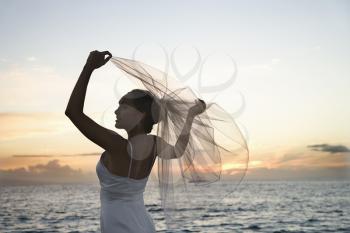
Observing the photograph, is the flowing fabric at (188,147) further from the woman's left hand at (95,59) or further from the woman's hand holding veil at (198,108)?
the woman's left hand at (95,59)

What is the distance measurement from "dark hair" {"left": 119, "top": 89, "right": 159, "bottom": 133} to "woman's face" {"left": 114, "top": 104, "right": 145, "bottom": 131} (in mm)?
30

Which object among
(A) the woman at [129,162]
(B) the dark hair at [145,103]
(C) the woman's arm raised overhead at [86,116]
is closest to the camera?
(C) the woman's arm raised overhead at [86,116]

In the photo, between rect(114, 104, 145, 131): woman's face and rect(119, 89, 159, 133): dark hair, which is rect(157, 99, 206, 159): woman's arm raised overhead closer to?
rect(119, 89, 159, 133): dark hair

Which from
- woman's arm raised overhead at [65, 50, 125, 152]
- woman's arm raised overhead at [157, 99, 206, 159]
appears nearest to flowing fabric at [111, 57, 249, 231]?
woman's arm raised overhead at [157, 99, 206, 159]

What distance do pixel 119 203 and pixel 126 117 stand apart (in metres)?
0.56

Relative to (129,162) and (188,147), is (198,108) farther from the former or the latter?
(129,162)

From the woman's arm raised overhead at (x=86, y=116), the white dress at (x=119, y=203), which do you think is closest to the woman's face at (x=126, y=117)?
the woman's arm raised overhead at (x=86, y=116)

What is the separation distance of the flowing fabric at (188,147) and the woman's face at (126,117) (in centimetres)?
26

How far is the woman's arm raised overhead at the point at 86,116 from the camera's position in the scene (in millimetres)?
2529

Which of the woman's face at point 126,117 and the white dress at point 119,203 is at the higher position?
the woman's face at point 126,117

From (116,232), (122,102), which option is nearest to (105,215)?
(116,232)

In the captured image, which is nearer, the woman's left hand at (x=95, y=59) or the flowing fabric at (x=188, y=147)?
the woman's left hand at (x=95, y=59)

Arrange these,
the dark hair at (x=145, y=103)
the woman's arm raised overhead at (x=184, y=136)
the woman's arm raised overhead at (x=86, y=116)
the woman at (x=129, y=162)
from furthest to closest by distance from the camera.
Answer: the woman's arm raised overhead at (x=184, y=136), the dark hair at (x=145, y=103), the woman at (x=129, y=162), the woman's arm raised overhead at (x=86, y=116)

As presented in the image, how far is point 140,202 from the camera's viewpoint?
295 centimetres
